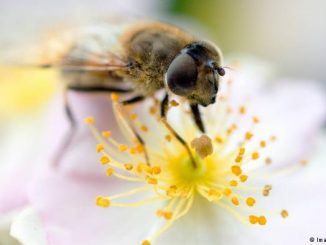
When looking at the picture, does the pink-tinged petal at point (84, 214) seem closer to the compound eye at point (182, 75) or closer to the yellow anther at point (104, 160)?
the yellow anther at point (104, 160)

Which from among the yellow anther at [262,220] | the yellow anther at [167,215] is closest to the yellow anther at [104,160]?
the yellow anther at [167,215]

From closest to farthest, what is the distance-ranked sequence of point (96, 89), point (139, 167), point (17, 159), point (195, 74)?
point (195, 74), point (139, 167), point (96, 89), point (17, 159)

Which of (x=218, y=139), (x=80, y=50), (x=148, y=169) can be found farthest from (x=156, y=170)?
(x=80, y=50)

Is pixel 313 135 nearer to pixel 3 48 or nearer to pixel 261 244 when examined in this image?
pixel 261 244

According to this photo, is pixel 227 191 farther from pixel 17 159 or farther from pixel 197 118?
pixel 17 159

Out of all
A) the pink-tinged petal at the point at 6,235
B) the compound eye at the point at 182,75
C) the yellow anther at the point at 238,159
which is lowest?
the pink-tinged petal at the point at 6,235

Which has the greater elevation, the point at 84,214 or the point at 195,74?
the point at 195,74

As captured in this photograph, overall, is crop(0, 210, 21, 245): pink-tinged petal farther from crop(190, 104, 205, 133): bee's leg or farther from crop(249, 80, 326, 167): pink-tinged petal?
crop(249, 80, 326, 167): pink-tinged petal
